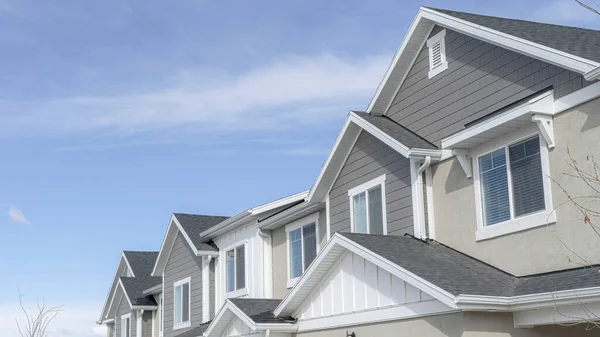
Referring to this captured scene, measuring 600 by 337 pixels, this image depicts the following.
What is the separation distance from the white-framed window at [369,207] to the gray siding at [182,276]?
904cm

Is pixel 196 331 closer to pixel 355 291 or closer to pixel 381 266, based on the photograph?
pixel 355 291

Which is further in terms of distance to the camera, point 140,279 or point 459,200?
point 140,279

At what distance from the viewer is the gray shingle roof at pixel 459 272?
11109 mm

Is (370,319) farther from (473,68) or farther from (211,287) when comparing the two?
(211,287)

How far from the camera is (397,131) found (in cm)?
1562

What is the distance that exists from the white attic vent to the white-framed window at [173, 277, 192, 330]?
42.1 ft

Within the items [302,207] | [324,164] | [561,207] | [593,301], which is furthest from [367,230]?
[593,301]

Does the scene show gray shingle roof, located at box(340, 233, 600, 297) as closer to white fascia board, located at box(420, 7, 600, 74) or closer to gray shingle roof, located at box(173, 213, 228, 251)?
Result: white fascia board, located at box(420, 7, 600, 74)

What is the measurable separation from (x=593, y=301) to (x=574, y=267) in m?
1.32

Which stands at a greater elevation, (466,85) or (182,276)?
(466,85)

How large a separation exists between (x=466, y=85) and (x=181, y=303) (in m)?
14.6

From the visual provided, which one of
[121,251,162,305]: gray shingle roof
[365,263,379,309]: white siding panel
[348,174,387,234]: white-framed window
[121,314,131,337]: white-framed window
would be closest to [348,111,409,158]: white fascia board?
[348,174,387,234]: white-framed window

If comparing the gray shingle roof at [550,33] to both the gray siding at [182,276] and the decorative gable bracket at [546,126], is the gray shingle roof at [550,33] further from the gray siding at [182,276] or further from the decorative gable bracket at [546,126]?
the gray siding at [182,276]

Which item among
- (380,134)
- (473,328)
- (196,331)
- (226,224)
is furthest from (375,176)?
(196,331)
